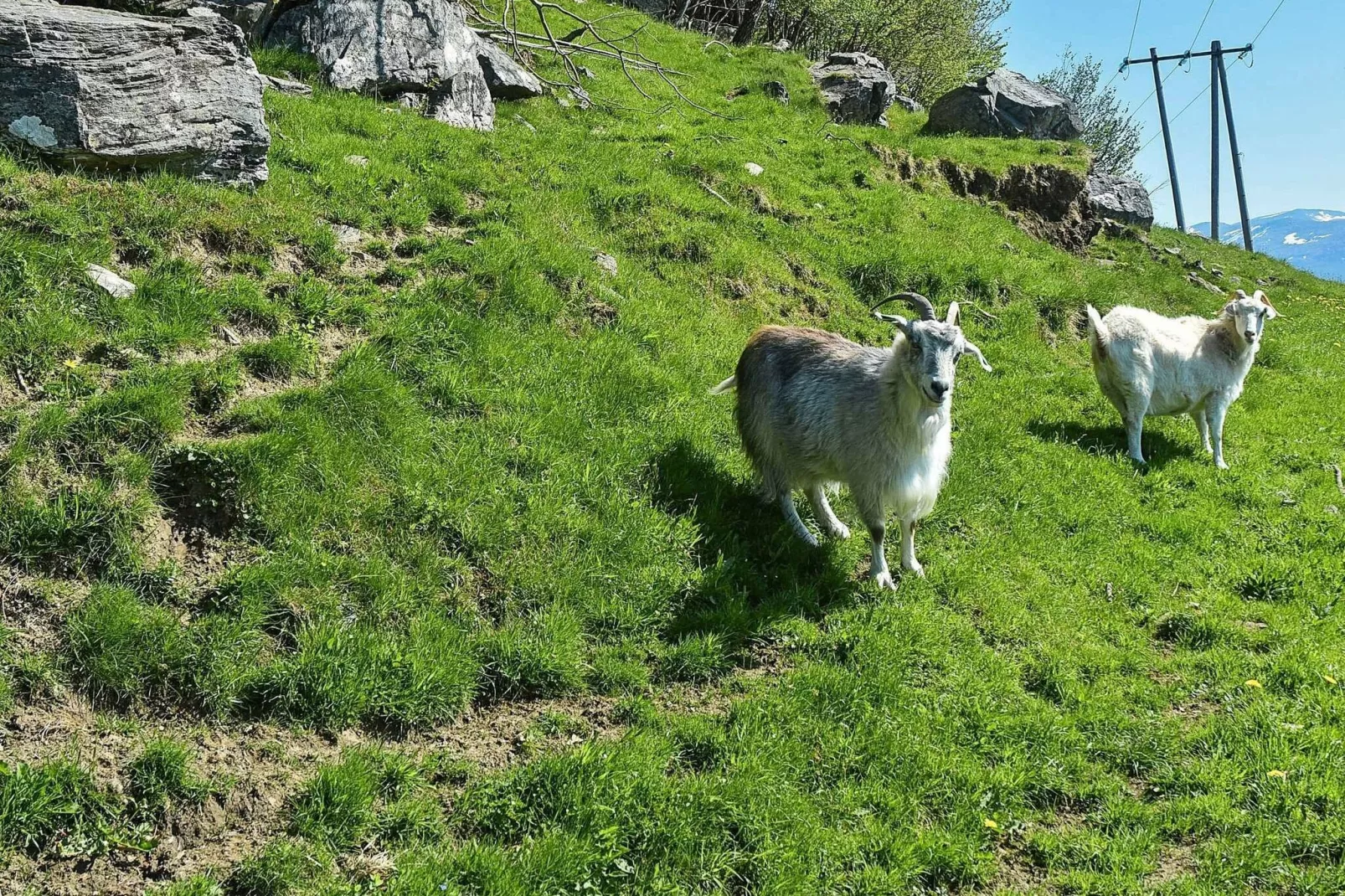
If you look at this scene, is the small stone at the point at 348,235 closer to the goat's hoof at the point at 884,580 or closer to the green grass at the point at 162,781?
the green grass at the point at 162,781

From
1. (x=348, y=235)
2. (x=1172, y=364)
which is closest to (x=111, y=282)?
(x=348, y=235)

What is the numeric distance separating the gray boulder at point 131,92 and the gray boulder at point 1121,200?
56.1 feet

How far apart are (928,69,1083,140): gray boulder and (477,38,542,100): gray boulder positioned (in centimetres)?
1001

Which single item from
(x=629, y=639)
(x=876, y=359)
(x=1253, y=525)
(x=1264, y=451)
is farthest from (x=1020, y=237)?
(x=629, y=639)

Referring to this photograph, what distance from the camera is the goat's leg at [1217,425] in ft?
36.0

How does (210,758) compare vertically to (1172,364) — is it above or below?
below

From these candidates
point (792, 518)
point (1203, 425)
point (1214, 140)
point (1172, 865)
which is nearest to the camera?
point (1172, 865)

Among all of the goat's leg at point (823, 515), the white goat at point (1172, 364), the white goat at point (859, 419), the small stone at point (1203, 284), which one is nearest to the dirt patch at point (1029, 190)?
the small stone at point (1203, 284)

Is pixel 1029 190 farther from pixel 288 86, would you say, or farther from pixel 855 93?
pixel 288 86

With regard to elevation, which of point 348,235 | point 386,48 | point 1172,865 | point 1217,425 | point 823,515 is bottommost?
point 1172,865

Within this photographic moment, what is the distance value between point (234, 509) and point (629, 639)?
2.64 m

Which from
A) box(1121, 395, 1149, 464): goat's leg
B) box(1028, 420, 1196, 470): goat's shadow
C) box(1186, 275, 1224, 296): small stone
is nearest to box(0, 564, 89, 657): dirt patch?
box(1028, 420, 1196, 470): goat's shadow

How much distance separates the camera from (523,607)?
19.6 feet

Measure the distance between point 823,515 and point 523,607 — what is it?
3.08 metres
